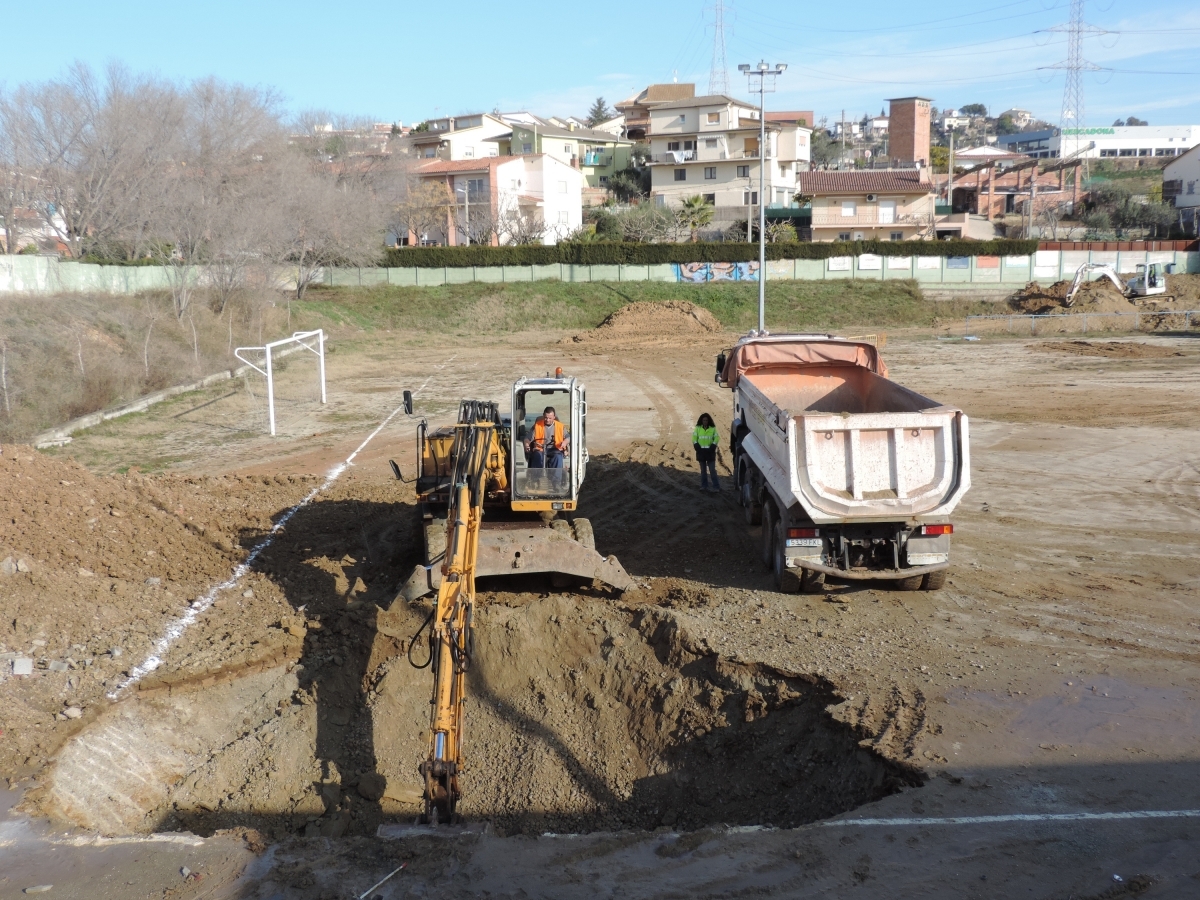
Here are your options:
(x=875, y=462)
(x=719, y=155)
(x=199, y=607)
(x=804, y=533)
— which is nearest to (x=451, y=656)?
(x=804, y=533)

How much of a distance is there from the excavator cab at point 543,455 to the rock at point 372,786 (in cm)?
349

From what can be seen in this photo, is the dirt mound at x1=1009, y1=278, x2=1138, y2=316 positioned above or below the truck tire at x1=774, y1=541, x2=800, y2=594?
above

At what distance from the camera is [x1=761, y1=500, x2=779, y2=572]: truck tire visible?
12336 mm

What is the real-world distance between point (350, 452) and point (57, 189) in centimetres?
2666

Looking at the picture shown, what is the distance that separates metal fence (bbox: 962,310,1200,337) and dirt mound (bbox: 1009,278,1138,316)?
0.99 m

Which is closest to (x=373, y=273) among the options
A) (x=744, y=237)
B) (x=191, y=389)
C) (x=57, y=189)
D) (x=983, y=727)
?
(x=57, y=189)

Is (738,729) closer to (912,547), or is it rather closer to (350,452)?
(912,547)

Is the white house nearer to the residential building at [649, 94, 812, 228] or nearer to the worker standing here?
the residential building at [649, 94, 812, 228]

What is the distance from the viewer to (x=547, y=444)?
37.3 ft

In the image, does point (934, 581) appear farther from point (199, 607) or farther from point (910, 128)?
point (910, 128)

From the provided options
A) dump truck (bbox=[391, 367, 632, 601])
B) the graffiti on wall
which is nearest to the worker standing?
dump truck (bbox=[391, 367, 632, 601])

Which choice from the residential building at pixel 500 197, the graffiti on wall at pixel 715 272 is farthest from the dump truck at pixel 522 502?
the residential building at pixel 500 197

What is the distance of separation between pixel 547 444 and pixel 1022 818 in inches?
245

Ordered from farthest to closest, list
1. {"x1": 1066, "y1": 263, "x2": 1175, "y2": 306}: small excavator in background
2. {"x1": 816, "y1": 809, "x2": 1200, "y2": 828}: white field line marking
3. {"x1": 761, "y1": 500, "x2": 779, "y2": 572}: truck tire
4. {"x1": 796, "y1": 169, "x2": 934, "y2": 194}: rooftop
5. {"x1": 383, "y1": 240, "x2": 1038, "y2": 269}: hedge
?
{"x1": 796, "y1": 169, "x2": 934, "y2": 194}: rooftop → {"x1": 383, "y1": 240, "x2": 1038, "y2": 269}: hedge → {"x1": 1066, "y1": 263, "x2": 1175, "y2": 306}: small excavator in background → {"x1": 761, "y1": 500, "x2": 779, "y2": 572}: truck tire → {"x1": 816, "y1": 809, "x2": 1200, "y2": 828}: white field line marking
